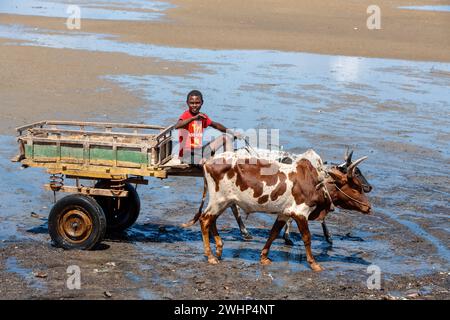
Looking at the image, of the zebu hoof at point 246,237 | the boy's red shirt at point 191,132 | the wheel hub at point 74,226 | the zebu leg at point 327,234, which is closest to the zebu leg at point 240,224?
the zebu hoof at point 246,237

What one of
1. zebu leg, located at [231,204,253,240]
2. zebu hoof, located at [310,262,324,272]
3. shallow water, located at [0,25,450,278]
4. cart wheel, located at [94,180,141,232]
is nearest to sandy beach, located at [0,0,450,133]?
shallow water, located at [0,25,450,278]

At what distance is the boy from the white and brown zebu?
339 mm

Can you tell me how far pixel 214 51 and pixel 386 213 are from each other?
708 inches

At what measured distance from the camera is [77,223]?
10766 millimetres

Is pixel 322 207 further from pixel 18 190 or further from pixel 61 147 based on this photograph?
pixel 18 190

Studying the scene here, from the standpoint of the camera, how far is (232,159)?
10.5 meters

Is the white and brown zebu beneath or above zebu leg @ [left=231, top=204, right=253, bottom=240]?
above

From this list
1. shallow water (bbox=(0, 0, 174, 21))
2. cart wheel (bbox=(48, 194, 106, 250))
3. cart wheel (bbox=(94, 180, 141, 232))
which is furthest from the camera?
shallow water (bbox=(0, 0, 174, 21))

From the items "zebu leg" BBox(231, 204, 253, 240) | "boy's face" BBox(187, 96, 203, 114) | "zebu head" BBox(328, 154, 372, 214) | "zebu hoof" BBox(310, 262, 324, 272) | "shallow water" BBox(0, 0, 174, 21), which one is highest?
"shallow water" BBox(0, 0, 174, 21)

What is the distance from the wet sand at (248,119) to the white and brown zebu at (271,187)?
0.59 m

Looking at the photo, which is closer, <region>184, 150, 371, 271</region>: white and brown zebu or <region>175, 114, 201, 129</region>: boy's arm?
<region>184, 150, 371, 271</region>: white and brown zebu

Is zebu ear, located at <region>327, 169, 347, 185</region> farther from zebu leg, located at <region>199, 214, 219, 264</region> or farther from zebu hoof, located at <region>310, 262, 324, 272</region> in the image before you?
zebu leg, located at <region>199, 214, 219, 264</region>

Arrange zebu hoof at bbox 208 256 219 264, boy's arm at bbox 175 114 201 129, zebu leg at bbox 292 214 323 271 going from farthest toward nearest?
boy's arm at bbox 175 114 201 129 → zebu hoof at bbox 208 256 219 264 → zebu leg at bbox 292 214 323 271

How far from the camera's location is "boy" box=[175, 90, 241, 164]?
35.6ft
